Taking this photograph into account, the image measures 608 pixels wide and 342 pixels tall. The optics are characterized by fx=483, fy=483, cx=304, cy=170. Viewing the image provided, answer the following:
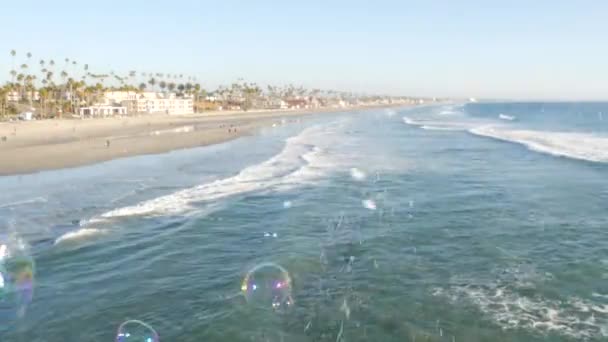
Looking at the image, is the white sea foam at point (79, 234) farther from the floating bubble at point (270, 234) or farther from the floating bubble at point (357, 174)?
the floating bubble at point (357, 174)

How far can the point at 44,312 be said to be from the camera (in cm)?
901

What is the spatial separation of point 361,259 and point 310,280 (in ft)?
6.28

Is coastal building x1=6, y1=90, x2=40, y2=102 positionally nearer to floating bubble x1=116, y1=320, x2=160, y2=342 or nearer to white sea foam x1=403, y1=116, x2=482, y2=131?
white sea foam x1=403, y1=116, x2=482, y2=131

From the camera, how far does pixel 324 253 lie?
12398mm

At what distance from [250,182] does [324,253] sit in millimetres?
11638

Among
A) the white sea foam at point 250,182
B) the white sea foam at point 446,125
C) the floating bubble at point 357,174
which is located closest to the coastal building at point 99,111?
the white sea foam at point 446,125

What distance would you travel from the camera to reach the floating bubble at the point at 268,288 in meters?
8.80

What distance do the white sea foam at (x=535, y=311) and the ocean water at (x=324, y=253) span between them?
0.04 m

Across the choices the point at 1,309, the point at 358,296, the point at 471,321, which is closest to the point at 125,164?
the point at 1,309

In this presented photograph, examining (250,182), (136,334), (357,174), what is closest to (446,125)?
(357,174)

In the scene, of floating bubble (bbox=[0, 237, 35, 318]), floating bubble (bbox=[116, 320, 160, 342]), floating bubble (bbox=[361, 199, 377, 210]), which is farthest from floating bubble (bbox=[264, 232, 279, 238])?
floating bubble (bbox=[116, 320, 160, 342])

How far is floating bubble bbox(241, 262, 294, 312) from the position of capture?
28.9 feet

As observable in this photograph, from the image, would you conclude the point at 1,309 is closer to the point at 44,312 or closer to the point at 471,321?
the point at 44,312

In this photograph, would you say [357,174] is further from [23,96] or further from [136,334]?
[23,96]
